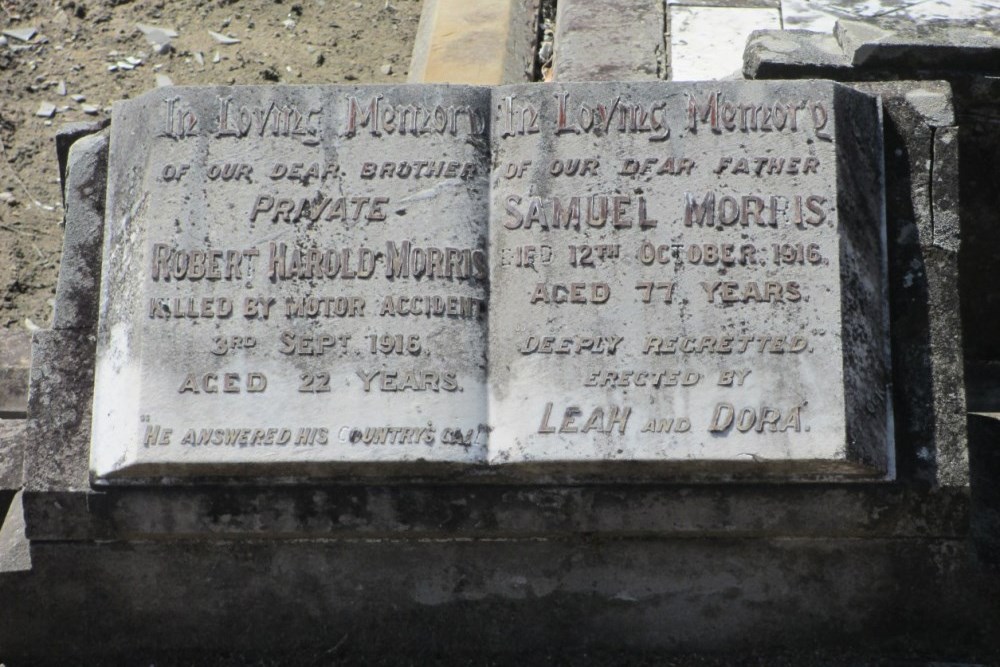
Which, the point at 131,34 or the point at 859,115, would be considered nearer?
the point at 859,115

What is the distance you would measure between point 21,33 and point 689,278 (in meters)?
3.69

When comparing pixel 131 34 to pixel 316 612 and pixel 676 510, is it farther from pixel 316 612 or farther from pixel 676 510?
pixel 676 510

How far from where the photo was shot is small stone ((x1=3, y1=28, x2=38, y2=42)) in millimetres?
5297

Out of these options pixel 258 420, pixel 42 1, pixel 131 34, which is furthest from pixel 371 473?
pixel 42 1

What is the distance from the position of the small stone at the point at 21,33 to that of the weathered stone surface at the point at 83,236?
8.02 ft

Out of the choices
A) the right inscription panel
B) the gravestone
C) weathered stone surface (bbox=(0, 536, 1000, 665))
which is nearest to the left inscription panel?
the gravestone

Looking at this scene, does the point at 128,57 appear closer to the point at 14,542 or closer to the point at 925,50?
the point at 14,542

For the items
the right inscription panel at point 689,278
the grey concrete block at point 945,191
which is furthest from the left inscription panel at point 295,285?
the grey concrete block at point 945,191

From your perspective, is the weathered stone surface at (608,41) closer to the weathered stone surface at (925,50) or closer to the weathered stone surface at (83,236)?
the weathered stone surface at (925,50)

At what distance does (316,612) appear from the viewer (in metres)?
3.02

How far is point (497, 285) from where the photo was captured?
2.86 metres

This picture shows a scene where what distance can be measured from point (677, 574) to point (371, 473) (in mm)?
759

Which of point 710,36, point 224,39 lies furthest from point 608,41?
point 224,39

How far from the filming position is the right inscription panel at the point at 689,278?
274 cm
